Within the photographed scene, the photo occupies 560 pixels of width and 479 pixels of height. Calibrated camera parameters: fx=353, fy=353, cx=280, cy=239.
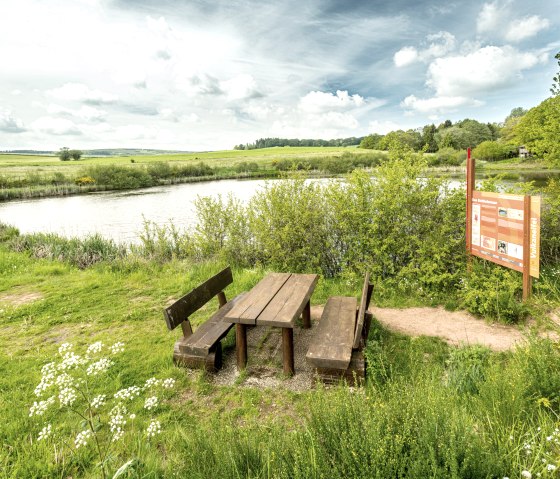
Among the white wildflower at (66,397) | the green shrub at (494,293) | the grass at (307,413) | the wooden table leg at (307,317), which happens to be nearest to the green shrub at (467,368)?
the grass at (307,413)

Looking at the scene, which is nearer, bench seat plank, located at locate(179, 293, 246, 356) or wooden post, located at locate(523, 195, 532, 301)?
bench seat plank, located at locate(179, 293, 246, 356)

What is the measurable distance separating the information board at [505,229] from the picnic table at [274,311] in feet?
9.74

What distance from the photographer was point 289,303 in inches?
161

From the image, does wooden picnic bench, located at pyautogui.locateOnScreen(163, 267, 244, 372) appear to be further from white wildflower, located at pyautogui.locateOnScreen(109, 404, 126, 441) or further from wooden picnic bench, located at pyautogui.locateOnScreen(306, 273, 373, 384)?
white wildflower, located at pyautogui.locateOnScreen(109, 404, 126, 441)

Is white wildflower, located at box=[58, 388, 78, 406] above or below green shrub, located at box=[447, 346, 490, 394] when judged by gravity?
above

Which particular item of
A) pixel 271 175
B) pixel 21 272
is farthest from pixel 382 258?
pixel 271 175

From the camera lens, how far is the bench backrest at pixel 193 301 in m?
3.87

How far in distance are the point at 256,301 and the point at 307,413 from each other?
1401 millimetres

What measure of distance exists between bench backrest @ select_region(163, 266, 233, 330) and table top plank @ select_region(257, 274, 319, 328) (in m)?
0.96

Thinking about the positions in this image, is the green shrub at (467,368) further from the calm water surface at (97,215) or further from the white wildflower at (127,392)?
the calm water surface at (97,215)

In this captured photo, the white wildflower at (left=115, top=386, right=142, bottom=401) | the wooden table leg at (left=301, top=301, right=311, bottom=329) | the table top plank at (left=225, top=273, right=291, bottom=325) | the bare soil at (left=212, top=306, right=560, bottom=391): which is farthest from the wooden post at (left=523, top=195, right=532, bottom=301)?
the white wildflower at (left=115, top=386, right=142, bottom=401)

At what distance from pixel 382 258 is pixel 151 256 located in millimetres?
6344

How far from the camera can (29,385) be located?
3992mm

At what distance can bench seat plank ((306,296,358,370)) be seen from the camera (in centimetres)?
346
